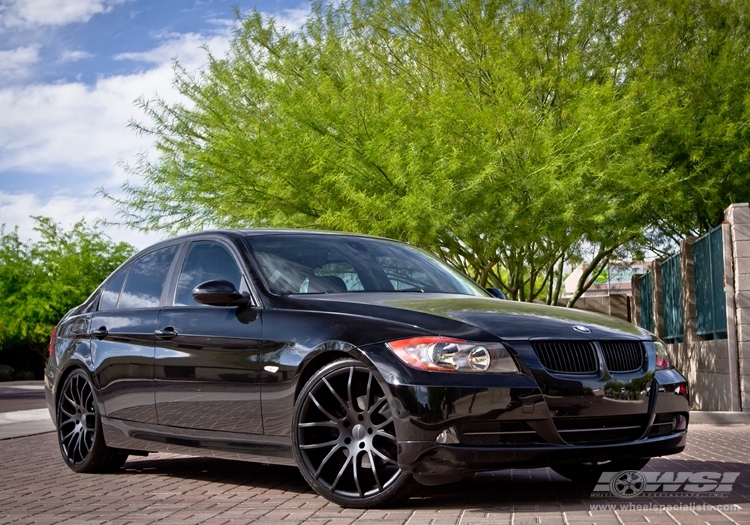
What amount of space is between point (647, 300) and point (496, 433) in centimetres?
2255

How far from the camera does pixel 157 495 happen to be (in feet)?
23.6

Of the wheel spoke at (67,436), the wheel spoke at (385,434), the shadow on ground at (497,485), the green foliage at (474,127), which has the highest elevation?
the green foliage at (474,127)

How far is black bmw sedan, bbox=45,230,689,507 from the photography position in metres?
5.81

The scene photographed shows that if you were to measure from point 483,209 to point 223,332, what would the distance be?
12957 millimetres

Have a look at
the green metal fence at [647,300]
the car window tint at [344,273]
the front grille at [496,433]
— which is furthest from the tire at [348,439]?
the green metal fence at [647,300]

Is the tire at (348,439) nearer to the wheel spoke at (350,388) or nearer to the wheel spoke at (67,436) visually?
the wheel spoke at (350,388)

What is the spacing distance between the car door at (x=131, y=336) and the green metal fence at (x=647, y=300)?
19092mm

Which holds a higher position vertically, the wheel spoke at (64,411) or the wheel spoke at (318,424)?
the wheel spoke at (318,424)

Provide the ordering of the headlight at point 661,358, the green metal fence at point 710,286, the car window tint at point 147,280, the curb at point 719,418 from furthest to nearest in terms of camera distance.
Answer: the green metal fence at point 710,286, the curb at point 719,418, the car window tint at point 147,280, the headlight at point 661,358

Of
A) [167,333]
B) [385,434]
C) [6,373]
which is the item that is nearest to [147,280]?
[167,333]

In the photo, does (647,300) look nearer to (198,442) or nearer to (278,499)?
(198,442)

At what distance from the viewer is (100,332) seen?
27.9 feet

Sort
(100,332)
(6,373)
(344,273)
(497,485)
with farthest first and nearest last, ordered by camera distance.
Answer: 1. (6,373)
2. (100,332)
3. (344,273)
4. (497,485)

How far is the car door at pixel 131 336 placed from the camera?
307 inches
